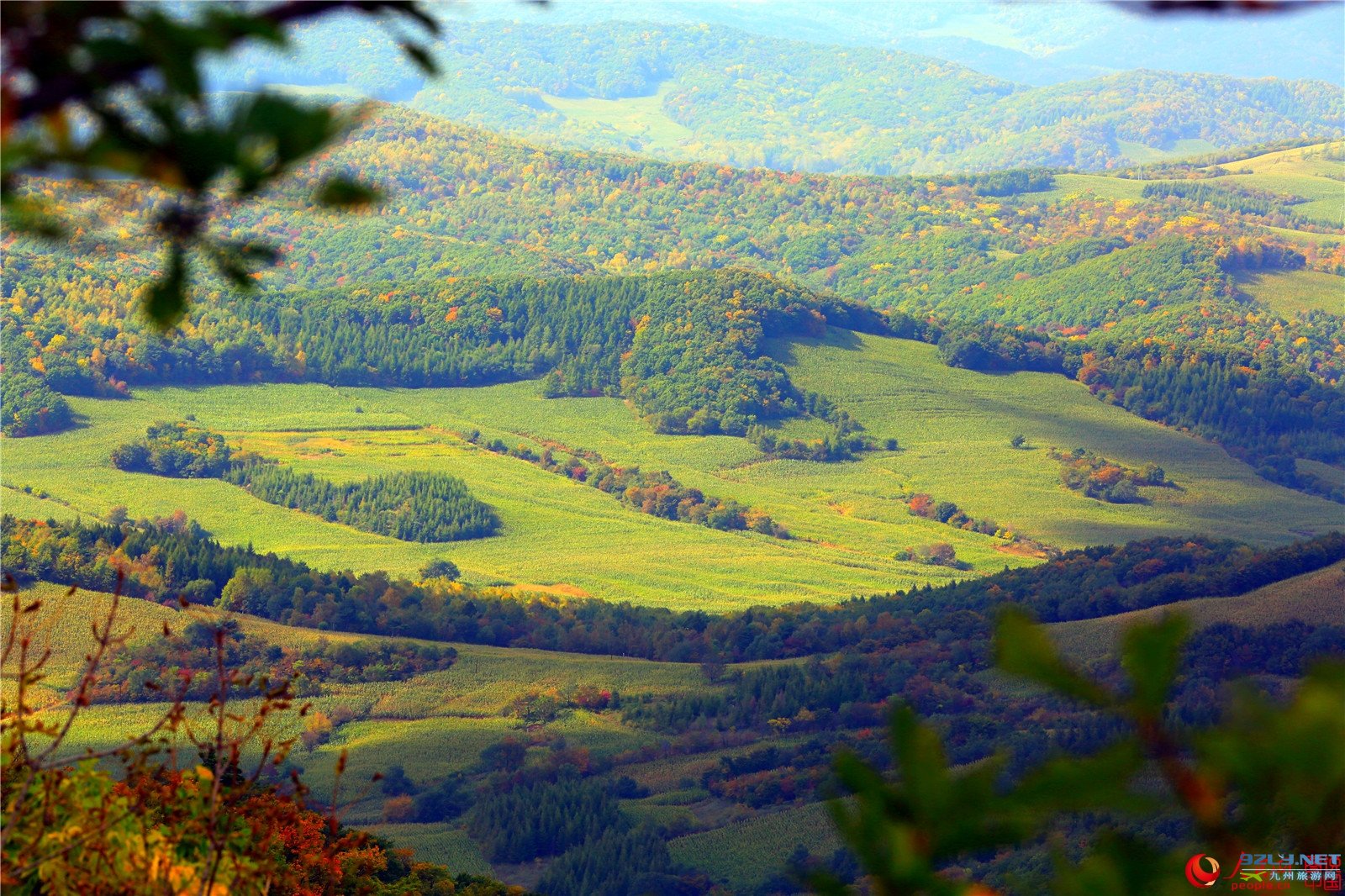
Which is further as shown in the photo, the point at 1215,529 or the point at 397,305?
the point at 397,305

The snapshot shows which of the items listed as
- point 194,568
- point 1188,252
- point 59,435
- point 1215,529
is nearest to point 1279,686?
point 194,568

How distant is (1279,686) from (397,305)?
70018 millimetres

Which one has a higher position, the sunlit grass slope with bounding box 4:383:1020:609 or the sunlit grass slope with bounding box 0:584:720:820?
the sunlit grass slope with bounding box 0:584:720:820

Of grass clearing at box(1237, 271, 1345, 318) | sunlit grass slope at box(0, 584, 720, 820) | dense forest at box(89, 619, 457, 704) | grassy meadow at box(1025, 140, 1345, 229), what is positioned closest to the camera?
sunlit grass slope at box(0, 584, 720, 820)

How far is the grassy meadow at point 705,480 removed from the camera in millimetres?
52844

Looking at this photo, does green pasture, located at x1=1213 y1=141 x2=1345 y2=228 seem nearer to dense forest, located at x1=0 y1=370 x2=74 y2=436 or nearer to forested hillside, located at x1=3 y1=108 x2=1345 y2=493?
forested hillside, located at x1=3 y1=108 x2=1345 y2=493

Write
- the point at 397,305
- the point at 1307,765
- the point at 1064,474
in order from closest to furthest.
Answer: the point at 1307,765 < the point at 1064,474 < the point at 397,305

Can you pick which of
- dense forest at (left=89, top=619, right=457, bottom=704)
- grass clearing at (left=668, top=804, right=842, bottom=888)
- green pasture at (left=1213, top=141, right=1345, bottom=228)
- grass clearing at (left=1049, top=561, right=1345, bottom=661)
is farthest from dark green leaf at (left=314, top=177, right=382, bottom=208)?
green pasture at (left=1213, top=141, right=1345, bottom=228)

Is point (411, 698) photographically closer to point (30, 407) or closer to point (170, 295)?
point (170, 295)

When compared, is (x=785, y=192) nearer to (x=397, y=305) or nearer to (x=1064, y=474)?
(x=397, y=305)

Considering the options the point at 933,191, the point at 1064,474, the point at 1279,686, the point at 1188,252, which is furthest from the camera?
the point at 933,191

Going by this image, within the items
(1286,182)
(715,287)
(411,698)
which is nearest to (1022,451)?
(715,287)

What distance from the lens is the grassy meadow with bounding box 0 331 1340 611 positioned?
5284 centimetres

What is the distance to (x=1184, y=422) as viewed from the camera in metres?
78.2
